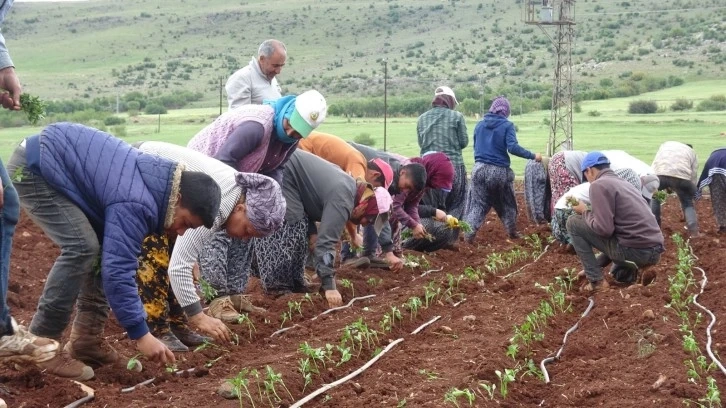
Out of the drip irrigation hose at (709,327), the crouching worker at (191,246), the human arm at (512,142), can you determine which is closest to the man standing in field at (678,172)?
the human arm at (512,142)

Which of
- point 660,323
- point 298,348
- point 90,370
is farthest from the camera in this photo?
point 660,323

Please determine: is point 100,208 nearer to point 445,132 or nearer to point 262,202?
point 262,202

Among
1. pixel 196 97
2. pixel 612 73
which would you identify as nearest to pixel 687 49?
pixel 612 73

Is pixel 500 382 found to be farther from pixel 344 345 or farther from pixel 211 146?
pixel 211 146

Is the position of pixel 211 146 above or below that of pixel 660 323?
above

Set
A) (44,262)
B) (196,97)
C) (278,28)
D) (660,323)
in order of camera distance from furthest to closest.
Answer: (278,28)
(196,97)
(44,262)
(660,323)

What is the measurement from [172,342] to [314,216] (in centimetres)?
222

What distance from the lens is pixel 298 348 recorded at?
19.8 ft

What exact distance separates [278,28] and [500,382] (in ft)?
213

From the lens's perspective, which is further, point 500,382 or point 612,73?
point 612,73

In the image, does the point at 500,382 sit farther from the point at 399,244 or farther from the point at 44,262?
the point at 44,262

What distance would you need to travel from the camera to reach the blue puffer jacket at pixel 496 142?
12.0 m

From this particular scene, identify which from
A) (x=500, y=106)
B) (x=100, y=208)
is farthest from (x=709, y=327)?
(x=500, y=106)

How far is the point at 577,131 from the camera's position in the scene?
83.5 ft
